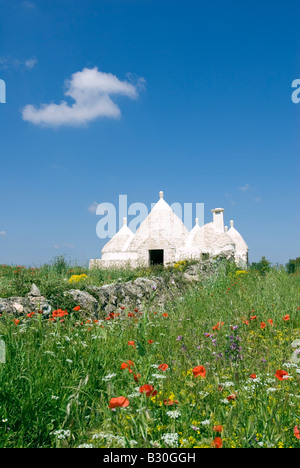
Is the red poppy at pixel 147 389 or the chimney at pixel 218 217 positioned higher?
the chimney at pixel 218 217

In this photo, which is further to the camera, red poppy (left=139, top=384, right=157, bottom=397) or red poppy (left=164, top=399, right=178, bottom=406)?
red poppy (left=164, top=399, right=178, bottom=406)

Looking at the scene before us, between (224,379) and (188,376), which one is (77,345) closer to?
(188,376)

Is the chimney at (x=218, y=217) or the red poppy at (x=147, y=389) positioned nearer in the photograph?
the red poppy at (x=147, y=389)

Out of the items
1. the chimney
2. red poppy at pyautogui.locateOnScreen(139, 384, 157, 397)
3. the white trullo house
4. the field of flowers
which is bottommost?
the field of flowers

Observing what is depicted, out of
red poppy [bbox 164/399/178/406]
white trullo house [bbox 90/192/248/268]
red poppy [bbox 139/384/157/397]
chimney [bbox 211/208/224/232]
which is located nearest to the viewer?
red poppy [bbox 139/384/157/397]

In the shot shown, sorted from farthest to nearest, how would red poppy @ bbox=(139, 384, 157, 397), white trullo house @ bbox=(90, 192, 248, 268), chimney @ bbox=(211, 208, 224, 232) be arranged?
chimney @ bbox=(211, 208, 224, 232), white trullo house @ bbox=(90, 192, 248, 268), red poppy @ bbox=(139, 384, 157, 397)

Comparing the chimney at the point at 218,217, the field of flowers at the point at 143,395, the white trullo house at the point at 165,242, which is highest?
the chimney at the point at 218,217

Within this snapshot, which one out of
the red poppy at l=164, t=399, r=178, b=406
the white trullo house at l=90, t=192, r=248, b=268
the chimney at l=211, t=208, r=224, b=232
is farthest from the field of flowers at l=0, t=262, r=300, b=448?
the chimney at l=211, t=208, r=224, b=232

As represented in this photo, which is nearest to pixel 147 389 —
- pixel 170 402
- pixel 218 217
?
pixel 170 402

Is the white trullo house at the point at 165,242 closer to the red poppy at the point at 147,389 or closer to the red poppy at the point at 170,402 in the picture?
the red poppy at the point at 170,402

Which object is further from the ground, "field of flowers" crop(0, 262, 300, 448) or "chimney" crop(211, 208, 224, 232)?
"chimney" crop(211, 208, 224, 232)

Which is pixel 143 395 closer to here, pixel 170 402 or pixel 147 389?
pixel 147 389

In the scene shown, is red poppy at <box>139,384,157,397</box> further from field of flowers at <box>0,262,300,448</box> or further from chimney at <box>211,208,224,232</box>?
chimney at <box>211,208,224,232</box>

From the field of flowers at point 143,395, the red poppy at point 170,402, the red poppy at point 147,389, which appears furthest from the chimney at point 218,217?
the red poppy at point 147,389
